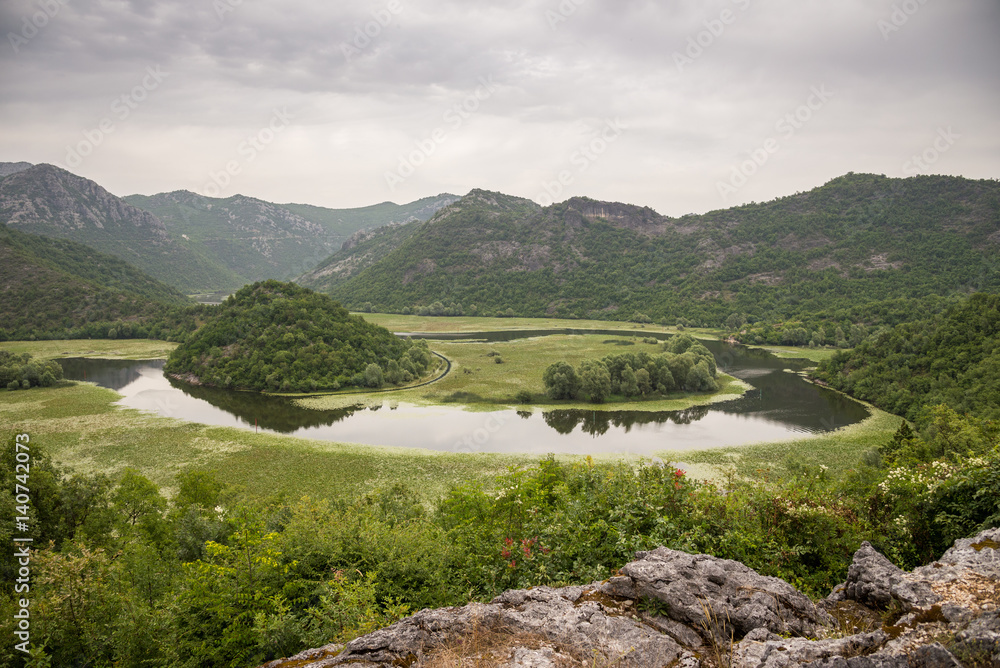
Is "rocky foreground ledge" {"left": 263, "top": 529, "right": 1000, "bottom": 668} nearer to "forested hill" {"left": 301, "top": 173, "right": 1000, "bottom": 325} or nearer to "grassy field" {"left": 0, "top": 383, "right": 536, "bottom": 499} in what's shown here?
"grassy field" {"left": 0, "top": 383, "right": 536, "bottom": 499}

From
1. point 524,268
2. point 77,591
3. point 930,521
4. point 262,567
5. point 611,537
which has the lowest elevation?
point 77,591

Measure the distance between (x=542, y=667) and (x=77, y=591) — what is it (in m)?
11.9

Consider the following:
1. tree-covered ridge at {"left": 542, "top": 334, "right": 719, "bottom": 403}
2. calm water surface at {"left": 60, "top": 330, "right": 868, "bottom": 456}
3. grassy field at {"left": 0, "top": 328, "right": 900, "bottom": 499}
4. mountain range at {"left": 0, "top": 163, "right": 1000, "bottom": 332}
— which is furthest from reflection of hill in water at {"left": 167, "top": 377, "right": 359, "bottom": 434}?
mountain range at {"left": 0, "top": 163, "right": 1000, "bottom": 332}

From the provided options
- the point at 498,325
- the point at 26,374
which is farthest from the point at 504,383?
the point at 498,325

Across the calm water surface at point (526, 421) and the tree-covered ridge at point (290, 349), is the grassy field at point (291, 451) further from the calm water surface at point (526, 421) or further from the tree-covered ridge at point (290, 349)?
the tree-covered ridge at point (290, 349)

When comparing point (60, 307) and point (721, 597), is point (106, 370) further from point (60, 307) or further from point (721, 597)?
point (721, 597)

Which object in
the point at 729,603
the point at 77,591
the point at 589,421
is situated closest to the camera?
the point at 729,603

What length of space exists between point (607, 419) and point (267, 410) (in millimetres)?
36813

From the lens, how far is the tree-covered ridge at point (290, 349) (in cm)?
6050

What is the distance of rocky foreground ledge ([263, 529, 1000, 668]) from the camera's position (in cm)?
554

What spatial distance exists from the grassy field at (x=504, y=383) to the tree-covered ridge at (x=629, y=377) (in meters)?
1.66

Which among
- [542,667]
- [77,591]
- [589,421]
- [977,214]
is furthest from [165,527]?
[977,214]

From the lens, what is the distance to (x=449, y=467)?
33062 millimetres

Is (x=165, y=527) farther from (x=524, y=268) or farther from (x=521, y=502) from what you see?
(x=524, y=268)
